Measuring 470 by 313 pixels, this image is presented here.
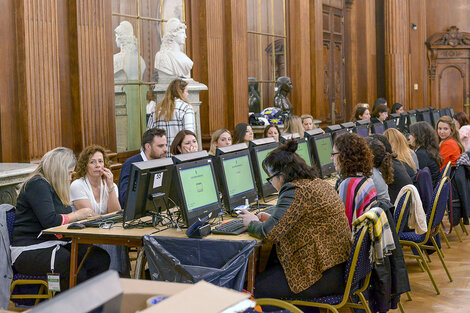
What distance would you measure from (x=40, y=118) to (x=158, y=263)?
2957mm

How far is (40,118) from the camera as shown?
20.5ft

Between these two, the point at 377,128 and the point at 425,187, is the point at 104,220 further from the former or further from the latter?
the point at 377,128

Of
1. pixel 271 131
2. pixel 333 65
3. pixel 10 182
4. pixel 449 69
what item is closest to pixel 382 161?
pixel 271 131

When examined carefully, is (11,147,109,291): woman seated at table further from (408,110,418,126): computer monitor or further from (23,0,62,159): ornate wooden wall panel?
(408,110,418,126): computer monitor

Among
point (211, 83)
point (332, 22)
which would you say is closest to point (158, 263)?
point (211, 83)

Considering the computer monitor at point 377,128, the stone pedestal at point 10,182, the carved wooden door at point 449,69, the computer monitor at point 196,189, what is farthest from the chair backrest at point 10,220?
the carved wooden door at point 449,69

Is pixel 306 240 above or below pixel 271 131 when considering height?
below

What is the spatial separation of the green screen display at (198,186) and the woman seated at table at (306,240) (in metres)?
0.53

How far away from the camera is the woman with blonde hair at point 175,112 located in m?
6.83

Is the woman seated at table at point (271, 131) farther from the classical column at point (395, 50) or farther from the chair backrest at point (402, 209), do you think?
the classical column at point (395, 50)

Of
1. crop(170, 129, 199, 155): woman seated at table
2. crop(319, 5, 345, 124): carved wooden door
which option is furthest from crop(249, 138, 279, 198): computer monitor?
crop(319, 5, 345, 124): carved wooden door

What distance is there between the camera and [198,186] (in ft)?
13.8

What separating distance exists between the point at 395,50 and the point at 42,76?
445 inches

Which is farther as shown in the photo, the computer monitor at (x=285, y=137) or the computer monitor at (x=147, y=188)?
the computer monitor at (x=285, y=137)
